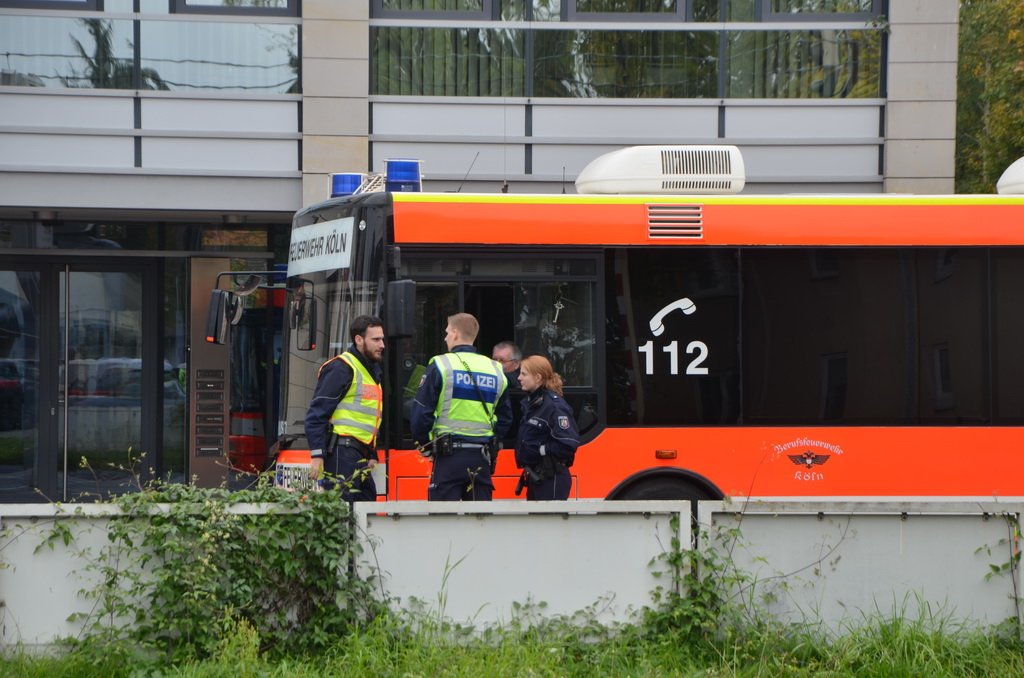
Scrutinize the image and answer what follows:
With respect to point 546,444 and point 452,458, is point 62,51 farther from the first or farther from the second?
point 546,444

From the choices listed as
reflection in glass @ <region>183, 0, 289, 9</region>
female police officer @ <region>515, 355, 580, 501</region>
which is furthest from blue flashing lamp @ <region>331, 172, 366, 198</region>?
reflection in glass @ <region>183, 0, 289, 9</region>

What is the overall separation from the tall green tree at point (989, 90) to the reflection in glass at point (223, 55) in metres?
9.66

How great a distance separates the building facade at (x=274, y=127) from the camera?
13133 millimetres

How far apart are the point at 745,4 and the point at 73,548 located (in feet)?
33.6

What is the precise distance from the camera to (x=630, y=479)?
28.2 feet

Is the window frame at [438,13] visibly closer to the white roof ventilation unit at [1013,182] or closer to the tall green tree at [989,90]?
the white roof ventilation unit at [1013,182]

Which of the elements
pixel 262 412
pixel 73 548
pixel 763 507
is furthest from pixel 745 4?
pixel 73 548

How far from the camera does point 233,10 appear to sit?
13336 millimetres

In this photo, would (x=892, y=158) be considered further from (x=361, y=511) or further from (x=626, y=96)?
(x=361, y=511)

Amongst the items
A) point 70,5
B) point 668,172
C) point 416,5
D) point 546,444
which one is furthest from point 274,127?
point 546,444

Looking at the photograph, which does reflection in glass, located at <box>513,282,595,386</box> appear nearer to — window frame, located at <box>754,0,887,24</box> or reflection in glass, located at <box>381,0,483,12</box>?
reflection in glass, located at <box>381,0,483,12</box>

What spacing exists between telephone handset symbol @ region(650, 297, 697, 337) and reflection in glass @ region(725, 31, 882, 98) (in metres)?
5.52

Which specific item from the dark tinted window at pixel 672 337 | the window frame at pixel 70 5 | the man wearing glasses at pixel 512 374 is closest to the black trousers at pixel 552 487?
the man wearing glasses at pixel 512 374

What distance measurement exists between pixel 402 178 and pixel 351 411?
232 cm
